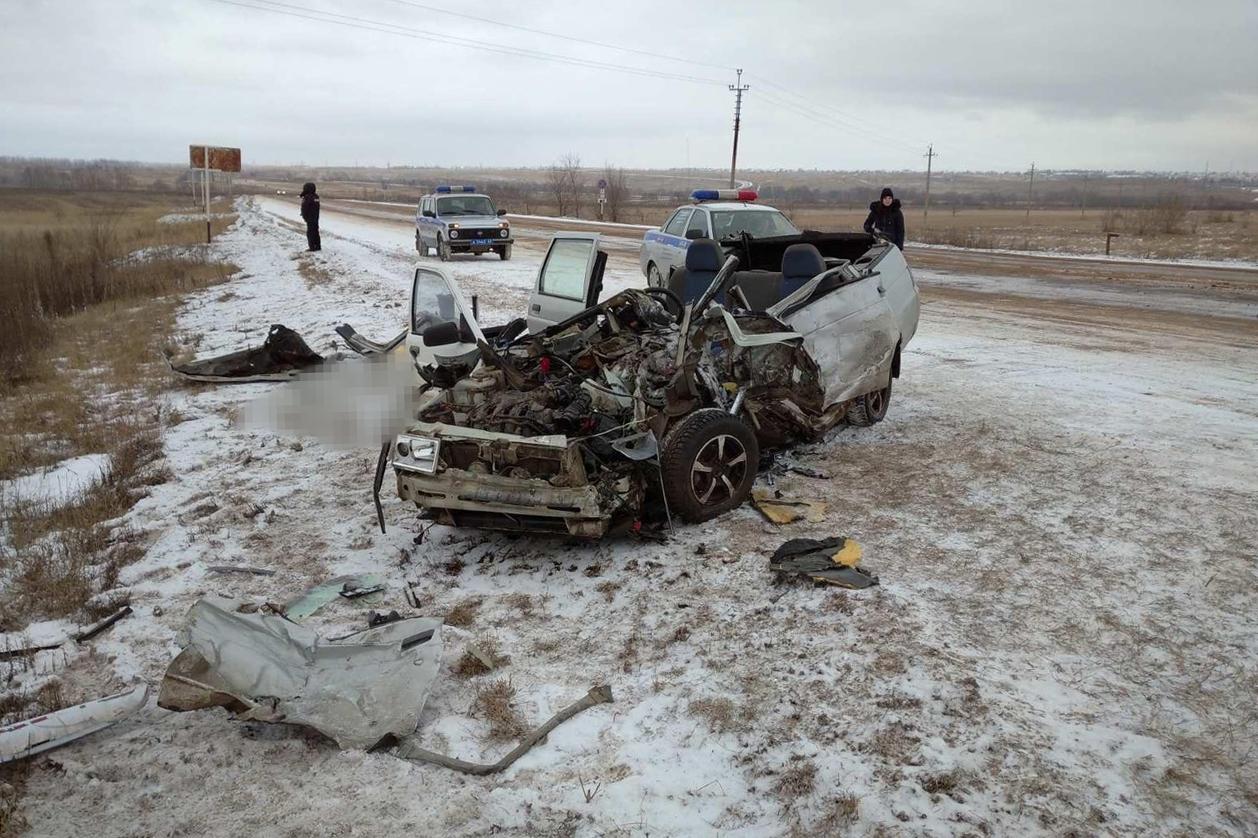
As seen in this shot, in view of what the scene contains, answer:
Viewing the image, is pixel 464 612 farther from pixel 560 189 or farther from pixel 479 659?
pixel 560 189

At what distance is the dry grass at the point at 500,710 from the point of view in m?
3.57

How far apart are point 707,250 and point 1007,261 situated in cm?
2013

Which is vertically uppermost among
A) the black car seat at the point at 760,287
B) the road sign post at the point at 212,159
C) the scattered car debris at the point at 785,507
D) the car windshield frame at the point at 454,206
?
the road sign post at the point at 212,159

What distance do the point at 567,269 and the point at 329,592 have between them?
343 centimetres

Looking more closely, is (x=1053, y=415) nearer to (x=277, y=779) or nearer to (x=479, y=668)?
(x=479, y=668)

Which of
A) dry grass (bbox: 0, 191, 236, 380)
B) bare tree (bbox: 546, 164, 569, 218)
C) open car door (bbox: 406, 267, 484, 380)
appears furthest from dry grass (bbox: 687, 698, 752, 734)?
bare tree (bbox: 546, 164, 569, 218)

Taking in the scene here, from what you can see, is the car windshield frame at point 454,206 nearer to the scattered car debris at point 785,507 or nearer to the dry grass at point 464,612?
the scattered car debris at point 785,507

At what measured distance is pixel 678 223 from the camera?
14.0 metres

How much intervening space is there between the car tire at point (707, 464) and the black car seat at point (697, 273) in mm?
2070

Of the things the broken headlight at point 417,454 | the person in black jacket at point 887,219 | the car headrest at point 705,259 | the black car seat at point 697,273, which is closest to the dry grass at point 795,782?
the broken headlight at point 417,454

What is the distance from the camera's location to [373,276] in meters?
18.5

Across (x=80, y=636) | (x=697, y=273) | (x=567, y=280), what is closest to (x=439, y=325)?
(x=567, y=280)

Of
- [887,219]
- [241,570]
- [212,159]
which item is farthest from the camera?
[212,159]

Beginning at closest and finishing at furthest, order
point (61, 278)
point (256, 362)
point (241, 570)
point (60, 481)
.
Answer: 1. point (241, 570)
2. point (60, 481)
3. point (256, 362)
4. point (61, 278)
